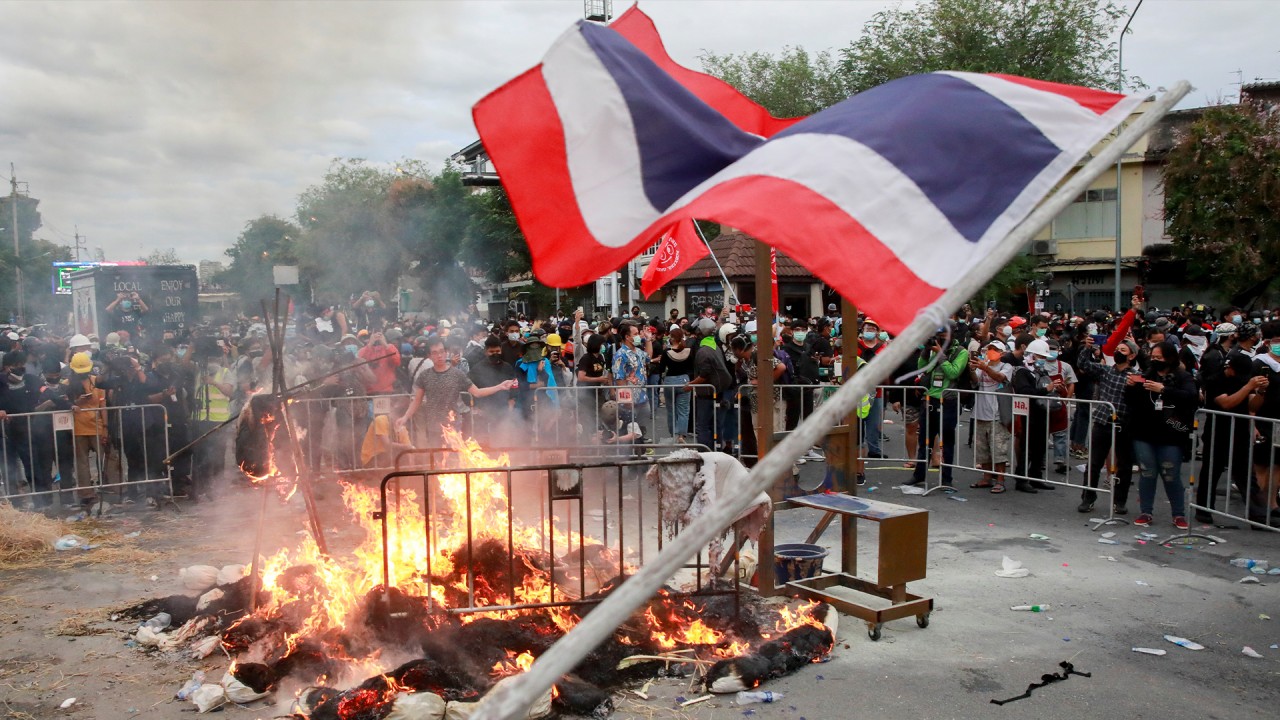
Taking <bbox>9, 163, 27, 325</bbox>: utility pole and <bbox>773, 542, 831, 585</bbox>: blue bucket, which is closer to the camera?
<bbox>773, 542, 831, 585</bbox>: blue bucket

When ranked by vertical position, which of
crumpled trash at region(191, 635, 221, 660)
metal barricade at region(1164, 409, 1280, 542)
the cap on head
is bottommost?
crumpled trash at region(191, 635, 221, 660)

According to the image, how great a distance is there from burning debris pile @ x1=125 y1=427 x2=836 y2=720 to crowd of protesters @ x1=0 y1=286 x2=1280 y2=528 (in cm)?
350

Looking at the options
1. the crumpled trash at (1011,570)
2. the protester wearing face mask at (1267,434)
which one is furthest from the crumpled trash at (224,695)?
the protester wearing face mask at (1267,434)

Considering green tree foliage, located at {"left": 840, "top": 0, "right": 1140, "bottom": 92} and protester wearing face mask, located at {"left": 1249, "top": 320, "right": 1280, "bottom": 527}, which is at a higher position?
green tree foliage, located at {"left": 840, "top": 0, "right": 1140, "bottom": 92}

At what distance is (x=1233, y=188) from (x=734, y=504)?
32794 mm

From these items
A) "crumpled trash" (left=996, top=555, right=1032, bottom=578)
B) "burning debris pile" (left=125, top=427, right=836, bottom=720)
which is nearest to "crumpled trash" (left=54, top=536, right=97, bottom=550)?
"burning debris pile" (left=125, top=427, right=836, bottom=720)

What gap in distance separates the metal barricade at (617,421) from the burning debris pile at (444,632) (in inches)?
213

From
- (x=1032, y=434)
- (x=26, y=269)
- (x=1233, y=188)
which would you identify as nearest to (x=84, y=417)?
(x=1032, y=434)

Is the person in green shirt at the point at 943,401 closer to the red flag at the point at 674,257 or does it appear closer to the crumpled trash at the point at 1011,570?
the crumpled trash at the point at 1011,570

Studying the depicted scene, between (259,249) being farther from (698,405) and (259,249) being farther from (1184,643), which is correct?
(1184,643)

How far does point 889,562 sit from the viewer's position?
656 cm

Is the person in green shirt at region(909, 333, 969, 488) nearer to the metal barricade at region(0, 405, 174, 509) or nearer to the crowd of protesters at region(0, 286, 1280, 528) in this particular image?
the crowd of protesters at region(0, 286, 1280, 528)

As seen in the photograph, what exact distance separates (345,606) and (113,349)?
913cm

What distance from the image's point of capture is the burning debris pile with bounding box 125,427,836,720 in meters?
5.56
